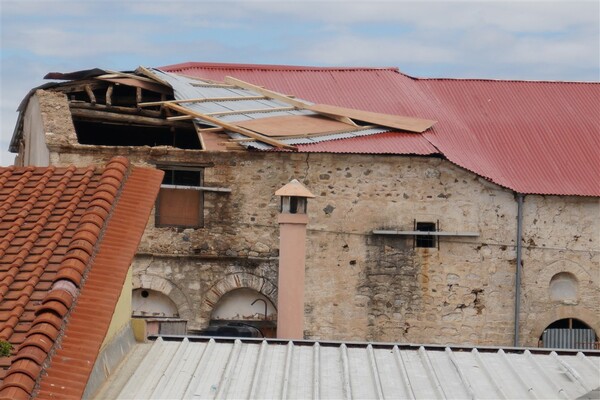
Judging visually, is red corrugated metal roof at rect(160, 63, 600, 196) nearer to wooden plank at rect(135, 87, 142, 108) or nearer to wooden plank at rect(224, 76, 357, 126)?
wooden plank at rect(224, 76, 357, 126)

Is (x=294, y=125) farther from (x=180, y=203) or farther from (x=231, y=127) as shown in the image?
(x=180, y=203)

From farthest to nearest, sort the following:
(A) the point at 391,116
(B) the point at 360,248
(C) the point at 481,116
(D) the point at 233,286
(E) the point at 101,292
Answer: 1. (C) the point at 481,116
2. (A) the point at 391,116
3. (B) the point at 360,248
4. (D) the point at 233,286
5. (E) the point at 101,292

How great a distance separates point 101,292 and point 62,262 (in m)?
0.41

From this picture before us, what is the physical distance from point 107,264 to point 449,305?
12.8 metres

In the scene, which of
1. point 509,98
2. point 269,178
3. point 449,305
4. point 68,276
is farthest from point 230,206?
point 68,276

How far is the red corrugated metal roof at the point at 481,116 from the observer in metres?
23.6

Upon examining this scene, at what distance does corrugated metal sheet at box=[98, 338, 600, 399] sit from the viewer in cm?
1094

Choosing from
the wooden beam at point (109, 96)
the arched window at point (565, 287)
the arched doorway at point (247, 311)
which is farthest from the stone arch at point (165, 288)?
the arched window at point (565, 287)

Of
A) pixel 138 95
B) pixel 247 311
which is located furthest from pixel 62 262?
pixel 138 95

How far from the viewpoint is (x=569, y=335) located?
77.0 ft

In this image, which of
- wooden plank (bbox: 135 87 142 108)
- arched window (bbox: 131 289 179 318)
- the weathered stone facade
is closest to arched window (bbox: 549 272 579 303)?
the weathered stone facade

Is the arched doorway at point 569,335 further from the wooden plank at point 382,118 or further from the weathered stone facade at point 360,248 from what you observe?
the wooden plank at point 382,118

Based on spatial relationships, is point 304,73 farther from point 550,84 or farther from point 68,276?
point 68,276

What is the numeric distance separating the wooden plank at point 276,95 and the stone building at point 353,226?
0.46 ft
